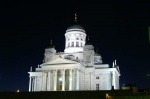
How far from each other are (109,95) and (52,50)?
32.1 meters

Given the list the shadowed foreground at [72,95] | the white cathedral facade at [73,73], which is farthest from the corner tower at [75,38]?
the shadowed foreground at [72,95]

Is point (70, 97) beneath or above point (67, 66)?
beneath

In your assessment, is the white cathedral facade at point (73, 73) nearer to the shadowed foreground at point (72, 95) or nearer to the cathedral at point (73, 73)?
the cathedral at point (73, 73)

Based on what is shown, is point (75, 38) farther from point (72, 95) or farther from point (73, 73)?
point (72, 95)

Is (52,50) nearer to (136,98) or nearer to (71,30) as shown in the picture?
(71,30)

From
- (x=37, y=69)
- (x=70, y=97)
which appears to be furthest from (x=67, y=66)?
(x=70, y=97)

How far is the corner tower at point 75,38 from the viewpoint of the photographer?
215 feet

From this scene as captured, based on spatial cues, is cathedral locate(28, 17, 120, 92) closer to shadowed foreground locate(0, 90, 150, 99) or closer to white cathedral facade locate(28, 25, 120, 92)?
white cathedral facade locate(28, 25, 120, 92)

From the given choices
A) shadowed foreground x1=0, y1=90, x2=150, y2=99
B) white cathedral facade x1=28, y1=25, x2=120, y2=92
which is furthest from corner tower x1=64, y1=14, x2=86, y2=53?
shadowed foreground x1=0, y1=90, x2=150, y2=99

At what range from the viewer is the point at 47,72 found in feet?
193

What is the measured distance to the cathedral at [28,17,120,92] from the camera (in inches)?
2255

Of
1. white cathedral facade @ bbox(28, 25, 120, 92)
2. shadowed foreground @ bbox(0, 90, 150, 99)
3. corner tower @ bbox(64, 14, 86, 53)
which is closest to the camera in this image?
shadowed foreground @ bbox(0, 90, 150, 99)

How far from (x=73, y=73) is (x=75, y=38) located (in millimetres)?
11788

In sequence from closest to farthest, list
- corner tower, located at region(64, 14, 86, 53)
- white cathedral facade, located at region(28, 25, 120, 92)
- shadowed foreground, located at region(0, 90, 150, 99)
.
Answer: shadowed foreground, located at region(0, 90, 150, 99) < white cathedral facade, located at region(28, 25, 120, 92) < corner tower, located at region(64, 14, 86, 53)
